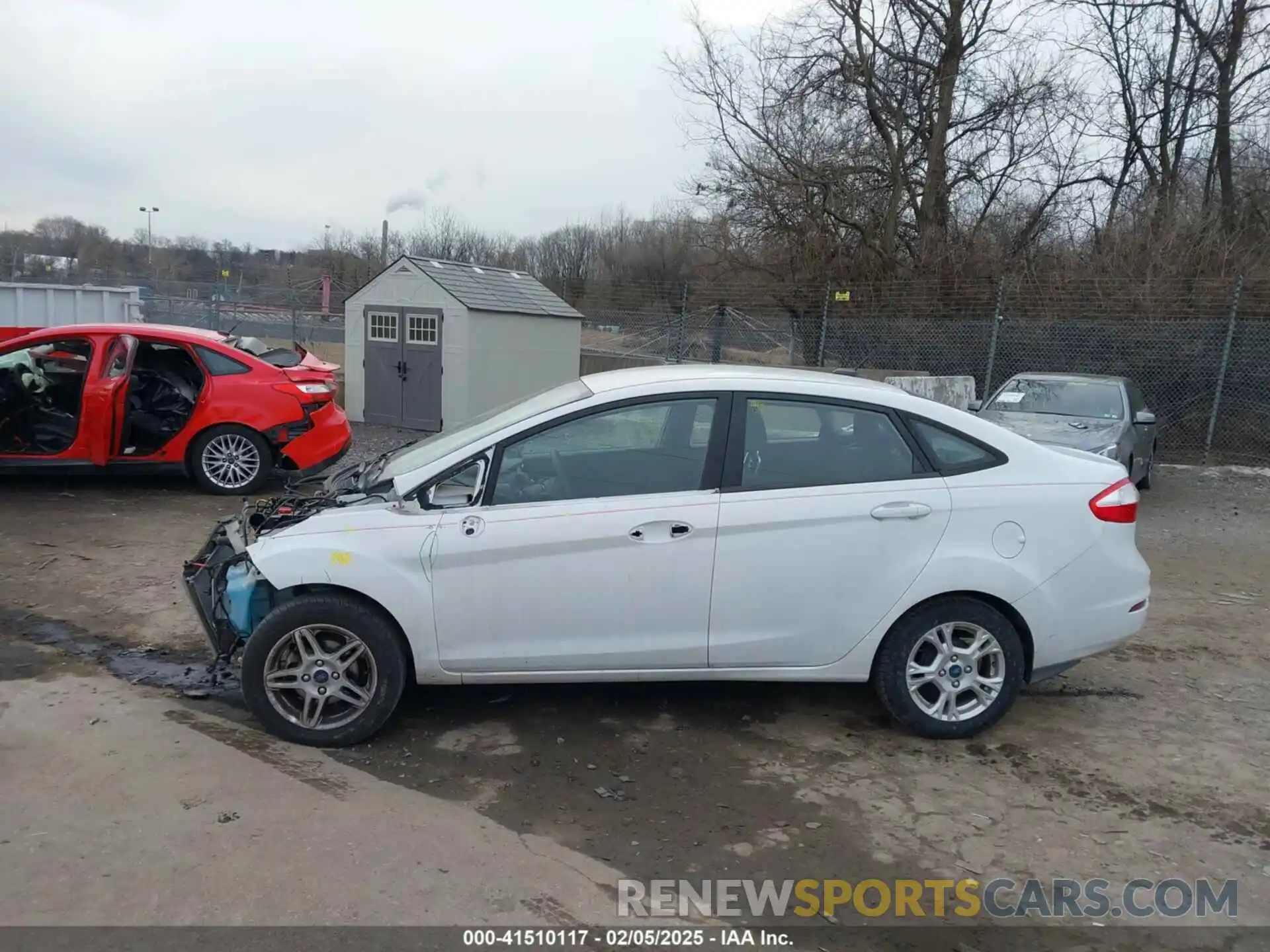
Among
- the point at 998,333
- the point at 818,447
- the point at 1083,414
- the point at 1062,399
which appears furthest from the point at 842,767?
the point at 998,333

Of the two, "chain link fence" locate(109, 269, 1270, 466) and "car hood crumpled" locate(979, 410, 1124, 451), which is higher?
"chain link fence" locate(109, 269, 1270, 466)

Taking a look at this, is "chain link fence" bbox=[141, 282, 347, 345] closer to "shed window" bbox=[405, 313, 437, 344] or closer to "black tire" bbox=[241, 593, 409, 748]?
"shed window" bbox=[405, 313, 437, 344]

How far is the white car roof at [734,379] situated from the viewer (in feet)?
14.0

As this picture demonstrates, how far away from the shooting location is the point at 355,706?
4008mm

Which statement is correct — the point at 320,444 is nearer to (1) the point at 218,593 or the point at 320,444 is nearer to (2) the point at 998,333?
(1) the point at 218,593

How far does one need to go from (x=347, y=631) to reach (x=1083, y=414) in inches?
365

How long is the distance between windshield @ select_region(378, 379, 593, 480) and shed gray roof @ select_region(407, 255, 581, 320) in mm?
8856

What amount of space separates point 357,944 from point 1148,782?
3.21 m

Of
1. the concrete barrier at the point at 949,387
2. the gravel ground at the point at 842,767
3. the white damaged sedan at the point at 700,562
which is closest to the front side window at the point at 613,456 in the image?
the white damaged sedan at the point at 700,562

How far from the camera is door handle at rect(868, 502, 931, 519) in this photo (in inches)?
160

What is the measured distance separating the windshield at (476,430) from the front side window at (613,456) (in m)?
0.16

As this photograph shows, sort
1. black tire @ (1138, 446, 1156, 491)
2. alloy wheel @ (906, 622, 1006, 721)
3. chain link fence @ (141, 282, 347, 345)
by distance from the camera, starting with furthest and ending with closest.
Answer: chain link fence @ (141, 282, 347, 345)
black tire @ (1138, 446, 1156, 491)
alloy wheel @ (906, 622, 1006, 721)

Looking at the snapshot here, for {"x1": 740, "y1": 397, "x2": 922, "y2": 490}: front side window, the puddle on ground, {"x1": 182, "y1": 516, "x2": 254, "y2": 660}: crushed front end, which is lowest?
the puddle on ground

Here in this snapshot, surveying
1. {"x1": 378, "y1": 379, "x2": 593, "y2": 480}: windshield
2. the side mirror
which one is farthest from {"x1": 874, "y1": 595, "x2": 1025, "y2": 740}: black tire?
the side mirror
